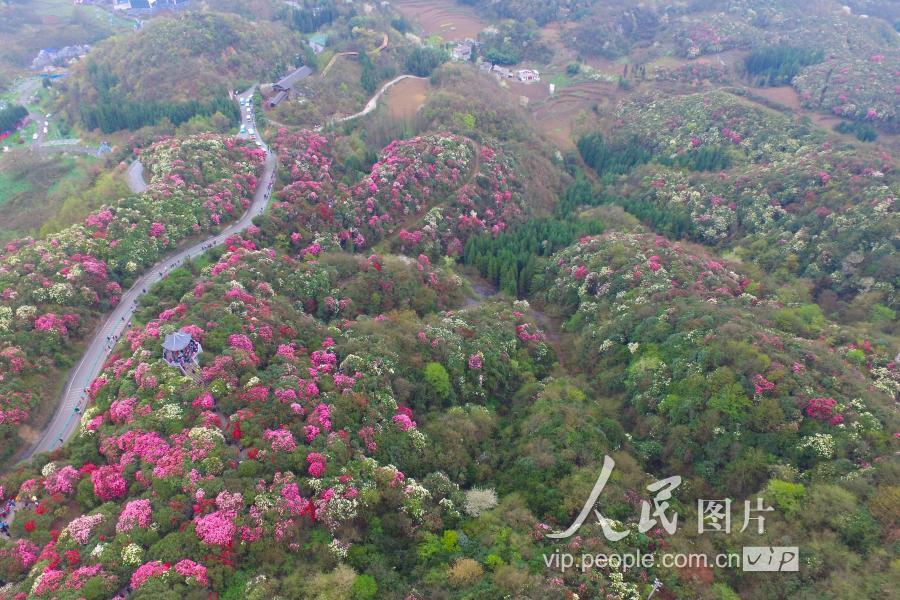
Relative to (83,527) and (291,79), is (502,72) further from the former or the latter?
(83,527)

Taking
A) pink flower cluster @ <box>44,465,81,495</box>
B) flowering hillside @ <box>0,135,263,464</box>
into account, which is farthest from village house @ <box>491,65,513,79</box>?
pink flower cluster @ <box>44,465,81,495</box>

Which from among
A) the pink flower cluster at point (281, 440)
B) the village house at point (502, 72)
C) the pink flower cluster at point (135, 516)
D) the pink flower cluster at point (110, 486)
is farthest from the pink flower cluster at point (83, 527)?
the village house at point (502, 72)

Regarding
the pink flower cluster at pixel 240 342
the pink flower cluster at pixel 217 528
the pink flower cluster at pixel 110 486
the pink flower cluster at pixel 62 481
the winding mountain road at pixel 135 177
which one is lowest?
the pink flower cluster at pixel 62 481

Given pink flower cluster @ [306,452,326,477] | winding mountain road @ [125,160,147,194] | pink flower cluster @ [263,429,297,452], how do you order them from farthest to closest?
winding mountain road @ [125,160,147,194] → pink flower cluster @ [263,429,297,452] → pink flower cluster @ [306,452,326,477]

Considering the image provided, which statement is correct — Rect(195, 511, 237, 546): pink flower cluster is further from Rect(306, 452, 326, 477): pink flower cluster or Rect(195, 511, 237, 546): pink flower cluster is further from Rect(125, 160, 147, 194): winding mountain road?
Rect(125, 160, 147, 194): winding mountain road

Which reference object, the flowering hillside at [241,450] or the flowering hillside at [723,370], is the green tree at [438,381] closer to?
the flowering hillside at [241,450]

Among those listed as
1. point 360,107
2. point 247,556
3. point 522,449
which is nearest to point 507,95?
point 360,107
